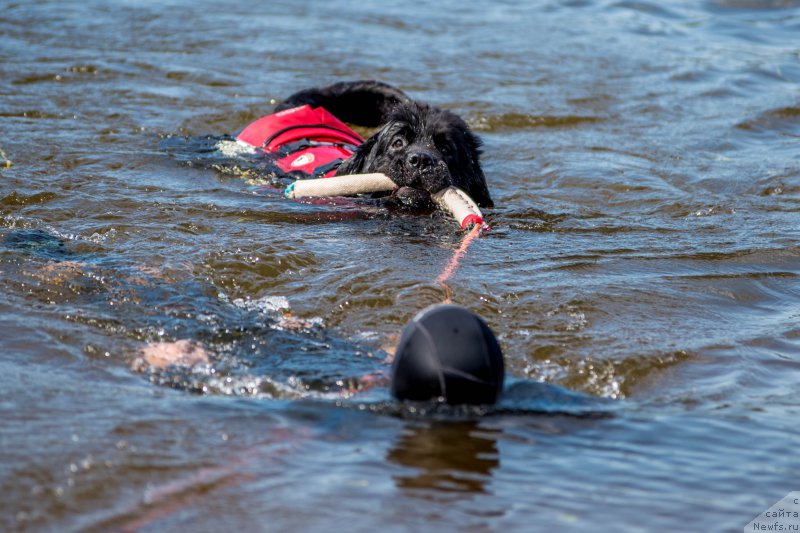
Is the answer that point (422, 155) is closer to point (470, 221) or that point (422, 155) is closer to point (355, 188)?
point (355, 188)

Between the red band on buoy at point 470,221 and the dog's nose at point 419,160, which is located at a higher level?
the dog's nose at point 419,160

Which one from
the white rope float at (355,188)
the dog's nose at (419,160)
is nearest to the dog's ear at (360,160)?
the white rope float at (355,188)

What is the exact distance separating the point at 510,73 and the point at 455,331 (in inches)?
309

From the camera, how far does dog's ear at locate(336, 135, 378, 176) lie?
6746 millimetres

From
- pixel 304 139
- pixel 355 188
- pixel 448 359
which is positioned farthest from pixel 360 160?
pixel 448 359

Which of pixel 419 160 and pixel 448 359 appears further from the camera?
pixel 419 160

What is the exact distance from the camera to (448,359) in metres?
3.49

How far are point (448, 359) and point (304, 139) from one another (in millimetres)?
4561

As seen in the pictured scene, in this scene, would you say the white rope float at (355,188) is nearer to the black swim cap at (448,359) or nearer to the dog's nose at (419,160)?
the dog's nose at (419,160)

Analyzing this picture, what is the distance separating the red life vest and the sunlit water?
0.32 m

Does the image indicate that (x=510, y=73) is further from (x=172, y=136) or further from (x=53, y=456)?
(x=53, y=456)

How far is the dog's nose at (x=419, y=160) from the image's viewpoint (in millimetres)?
6379

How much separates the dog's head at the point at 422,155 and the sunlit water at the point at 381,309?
0.88ft

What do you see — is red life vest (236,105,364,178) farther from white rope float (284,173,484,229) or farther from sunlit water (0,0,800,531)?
white rope float (284,173,484,229)
